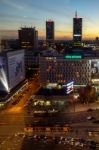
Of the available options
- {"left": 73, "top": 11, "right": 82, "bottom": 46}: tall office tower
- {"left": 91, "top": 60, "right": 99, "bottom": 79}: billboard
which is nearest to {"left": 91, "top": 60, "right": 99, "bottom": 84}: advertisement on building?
{"left": 91, "top": 60, "right": 99, "bottom": 79}: billboard

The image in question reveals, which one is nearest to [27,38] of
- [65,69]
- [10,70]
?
[65,69]

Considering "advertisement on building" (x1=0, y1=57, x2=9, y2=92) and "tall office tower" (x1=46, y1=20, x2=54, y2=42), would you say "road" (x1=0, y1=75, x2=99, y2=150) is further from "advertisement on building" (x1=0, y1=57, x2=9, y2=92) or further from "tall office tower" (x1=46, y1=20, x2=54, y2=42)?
"tall office tower" (x1=46, y1=20, x2=54, y2=42)

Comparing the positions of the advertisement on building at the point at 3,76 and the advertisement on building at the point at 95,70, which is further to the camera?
the advertisement on building at the point at 95,70

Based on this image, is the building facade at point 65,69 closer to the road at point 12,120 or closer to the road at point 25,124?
the road at point 12,120

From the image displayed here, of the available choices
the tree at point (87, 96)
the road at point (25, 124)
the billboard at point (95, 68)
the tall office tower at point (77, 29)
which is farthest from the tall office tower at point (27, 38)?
the road at point (25, 124)

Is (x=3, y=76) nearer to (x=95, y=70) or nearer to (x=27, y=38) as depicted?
(x=95, y=70)

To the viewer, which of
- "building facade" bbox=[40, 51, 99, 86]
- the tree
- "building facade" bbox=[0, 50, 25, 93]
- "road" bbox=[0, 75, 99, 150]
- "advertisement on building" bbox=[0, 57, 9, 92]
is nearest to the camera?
"road" bbox=[0, 75, 99, 150]

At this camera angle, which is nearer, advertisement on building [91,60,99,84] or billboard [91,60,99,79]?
advertisement on building [91,60,99,84]
